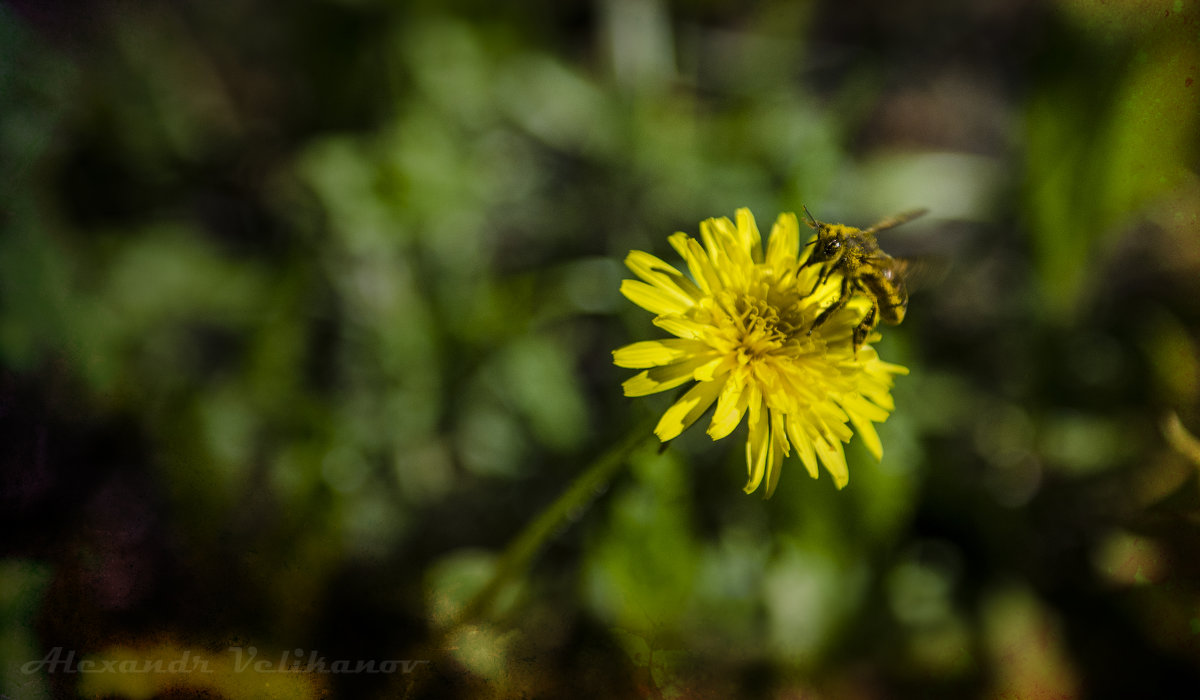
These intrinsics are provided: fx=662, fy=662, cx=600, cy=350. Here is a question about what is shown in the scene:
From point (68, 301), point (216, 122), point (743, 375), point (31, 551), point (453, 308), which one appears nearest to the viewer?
point (743, 375)

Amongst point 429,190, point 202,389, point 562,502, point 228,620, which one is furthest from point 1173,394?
point 202,389

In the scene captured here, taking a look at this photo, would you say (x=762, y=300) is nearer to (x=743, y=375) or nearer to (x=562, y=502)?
(x=743, y=375)

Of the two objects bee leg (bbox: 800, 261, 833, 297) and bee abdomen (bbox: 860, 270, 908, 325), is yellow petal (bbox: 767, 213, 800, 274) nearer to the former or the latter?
bee leg (bbox: 800, 261, 833, 297)

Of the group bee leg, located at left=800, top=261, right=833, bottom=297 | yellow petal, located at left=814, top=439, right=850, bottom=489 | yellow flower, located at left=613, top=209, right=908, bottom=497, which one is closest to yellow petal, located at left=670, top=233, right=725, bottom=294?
yellow flower, located at left=613, top=209, right=908, bottom=497

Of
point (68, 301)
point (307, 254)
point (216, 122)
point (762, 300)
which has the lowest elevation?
point (762, 300)

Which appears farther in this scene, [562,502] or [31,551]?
[31,551]

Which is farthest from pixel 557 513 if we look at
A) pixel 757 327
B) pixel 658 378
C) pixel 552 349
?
pixel 552 349
